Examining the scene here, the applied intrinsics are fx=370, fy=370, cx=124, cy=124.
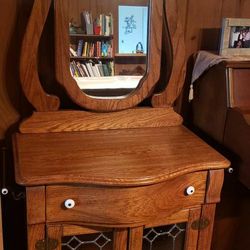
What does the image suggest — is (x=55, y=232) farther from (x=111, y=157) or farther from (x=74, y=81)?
(x=74, y=81)

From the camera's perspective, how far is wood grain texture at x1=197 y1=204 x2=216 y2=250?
109 cm

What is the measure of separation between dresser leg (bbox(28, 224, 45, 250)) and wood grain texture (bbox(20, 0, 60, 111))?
38 cm

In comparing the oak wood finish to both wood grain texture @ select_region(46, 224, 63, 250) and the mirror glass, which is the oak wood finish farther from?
wood grain texture @ select_region(46, 224, 63, 250)

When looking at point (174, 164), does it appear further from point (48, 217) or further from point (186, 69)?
point (186, 69)

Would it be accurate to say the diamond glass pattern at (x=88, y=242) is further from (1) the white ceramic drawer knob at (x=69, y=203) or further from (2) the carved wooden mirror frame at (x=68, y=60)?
(2) the carved wooden mirror frame at (x=68, y=60)

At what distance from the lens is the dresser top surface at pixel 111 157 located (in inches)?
36.0

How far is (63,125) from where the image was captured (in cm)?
120

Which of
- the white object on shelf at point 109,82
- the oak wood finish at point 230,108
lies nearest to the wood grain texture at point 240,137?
the oak wood finish at point 230,108

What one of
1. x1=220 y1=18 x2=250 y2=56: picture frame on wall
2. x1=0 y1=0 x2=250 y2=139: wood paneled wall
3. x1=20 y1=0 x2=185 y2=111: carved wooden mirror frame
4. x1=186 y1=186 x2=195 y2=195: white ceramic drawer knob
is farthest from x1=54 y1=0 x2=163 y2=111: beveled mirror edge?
x1=186 y1=186 x2=195 y2=195: white ceramic drawer knob

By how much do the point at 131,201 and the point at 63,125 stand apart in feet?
1.22

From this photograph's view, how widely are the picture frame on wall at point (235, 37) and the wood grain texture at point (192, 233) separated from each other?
56 cm

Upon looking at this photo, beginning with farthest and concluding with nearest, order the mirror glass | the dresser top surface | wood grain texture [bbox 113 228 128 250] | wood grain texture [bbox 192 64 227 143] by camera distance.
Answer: wood grain texture [bbox 192 64 227 143] → the mirror glass → wood grain texture [bbox 113 228 128 250] → the dresser top surface

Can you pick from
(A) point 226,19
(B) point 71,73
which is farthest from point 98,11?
(A) point 226,19

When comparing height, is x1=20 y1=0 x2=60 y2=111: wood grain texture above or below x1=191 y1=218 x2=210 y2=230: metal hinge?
above
